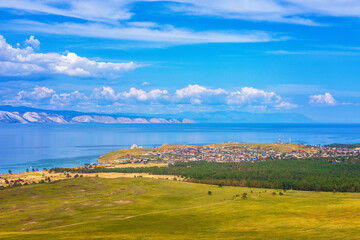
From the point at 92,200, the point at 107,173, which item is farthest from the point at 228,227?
the point at 107,173

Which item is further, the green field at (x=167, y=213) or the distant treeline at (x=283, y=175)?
the distant treeline at (x=283, y=175)

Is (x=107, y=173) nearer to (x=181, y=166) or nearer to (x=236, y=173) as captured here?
(x=181, y=166)

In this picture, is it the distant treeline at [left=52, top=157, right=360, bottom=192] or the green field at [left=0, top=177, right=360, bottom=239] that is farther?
the distant treeline at [left=52, top=157, right=360, bottom=192]

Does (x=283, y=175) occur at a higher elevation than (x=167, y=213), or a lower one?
higher

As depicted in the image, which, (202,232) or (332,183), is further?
(332,183)
